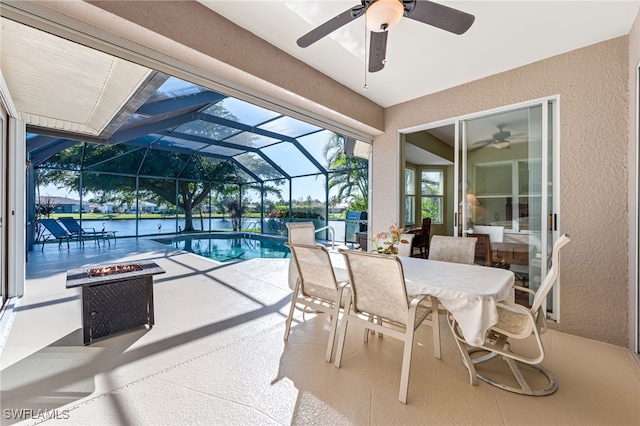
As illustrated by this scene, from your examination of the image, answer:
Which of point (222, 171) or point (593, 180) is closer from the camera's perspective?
point (593, 180)

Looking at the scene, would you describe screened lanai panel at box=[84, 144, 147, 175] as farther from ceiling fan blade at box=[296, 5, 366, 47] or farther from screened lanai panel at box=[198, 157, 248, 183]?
ceiling fan blade at box=[296, 5, 366, 47]

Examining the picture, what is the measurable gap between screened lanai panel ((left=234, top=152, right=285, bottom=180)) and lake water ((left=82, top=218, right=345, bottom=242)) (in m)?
2.12

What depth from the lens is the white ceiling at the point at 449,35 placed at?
84.0 inches

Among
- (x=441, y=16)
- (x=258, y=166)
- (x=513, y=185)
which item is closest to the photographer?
(x=441, y=16)

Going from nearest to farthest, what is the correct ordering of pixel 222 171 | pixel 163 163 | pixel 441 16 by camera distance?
pixel 441 16, pixel 163 163, pixel 222 171

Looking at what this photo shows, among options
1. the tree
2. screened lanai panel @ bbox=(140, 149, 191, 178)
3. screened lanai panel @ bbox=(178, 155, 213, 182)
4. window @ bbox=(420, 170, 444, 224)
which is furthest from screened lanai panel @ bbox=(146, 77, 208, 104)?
screened lanai panel @ bbox=(178, 155, 213, 182)

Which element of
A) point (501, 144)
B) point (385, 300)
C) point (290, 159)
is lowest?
point (385, 300)

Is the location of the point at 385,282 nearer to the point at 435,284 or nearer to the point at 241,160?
the point at 435,284

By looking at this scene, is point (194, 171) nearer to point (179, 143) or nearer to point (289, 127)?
point (179, 143)

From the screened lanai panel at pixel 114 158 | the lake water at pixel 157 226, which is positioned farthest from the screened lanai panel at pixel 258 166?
the screened lanai panel at pixel 114 158

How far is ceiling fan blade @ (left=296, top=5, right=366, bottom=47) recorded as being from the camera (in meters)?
1.68

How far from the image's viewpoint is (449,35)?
2465mm

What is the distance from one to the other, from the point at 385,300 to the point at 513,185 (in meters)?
2.42

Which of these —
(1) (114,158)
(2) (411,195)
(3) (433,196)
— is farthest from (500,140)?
(1) (114,158)
